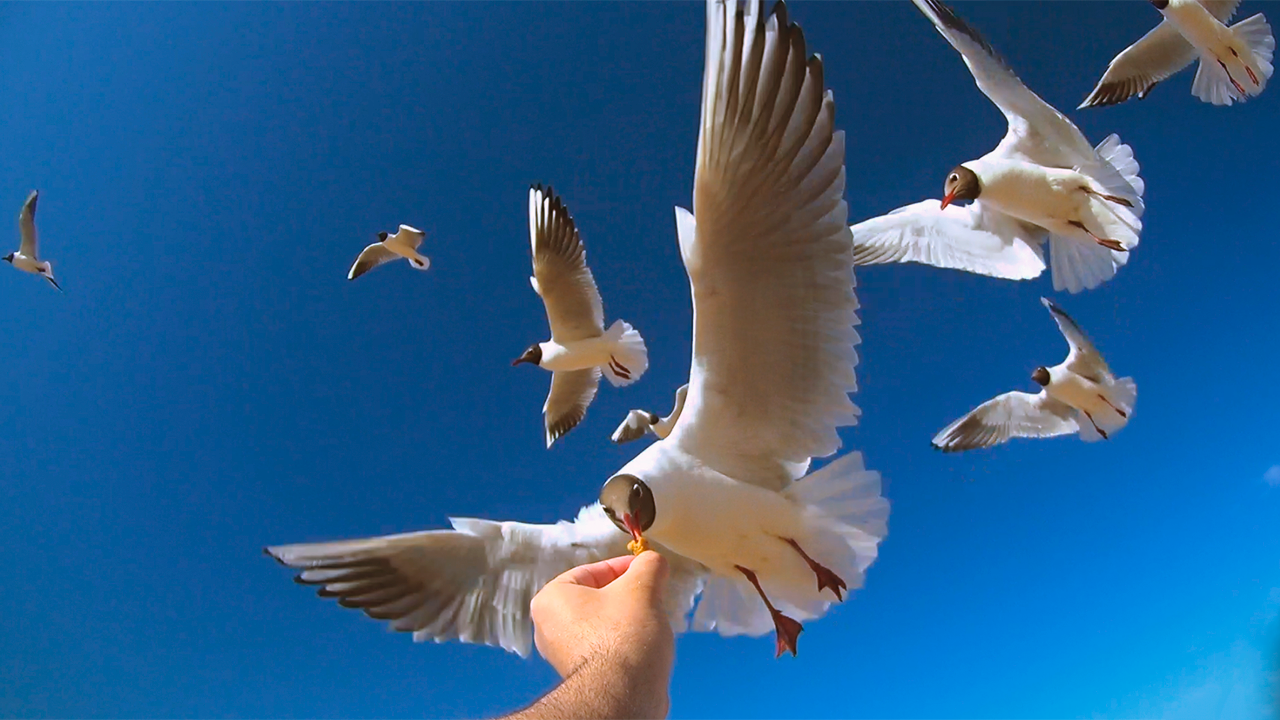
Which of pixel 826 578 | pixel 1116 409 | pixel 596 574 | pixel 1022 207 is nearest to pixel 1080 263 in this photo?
pixel 1022 207

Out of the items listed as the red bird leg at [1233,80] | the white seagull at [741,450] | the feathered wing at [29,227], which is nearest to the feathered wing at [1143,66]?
the red bird leg at [1233,80]

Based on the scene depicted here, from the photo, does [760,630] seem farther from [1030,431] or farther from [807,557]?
[1030,431]

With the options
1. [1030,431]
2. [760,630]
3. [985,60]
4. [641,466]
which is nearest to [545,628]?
[641,466]

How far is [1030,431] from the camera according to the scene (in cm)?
582

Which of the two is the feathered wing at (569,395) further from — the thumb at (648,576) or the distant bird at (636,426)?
the thumb at (648,576)

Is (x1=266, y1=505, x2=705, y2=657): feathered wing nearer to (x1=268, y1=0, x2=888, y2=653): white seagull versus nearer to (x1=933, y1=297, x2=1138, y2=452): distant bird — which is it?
(x1=268, y1=0, x2=888, y2=653): white seagull

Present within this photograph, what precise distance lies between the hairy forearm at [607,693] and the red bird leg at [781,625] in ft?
4.57

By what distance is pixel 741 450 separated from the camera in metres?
2.30

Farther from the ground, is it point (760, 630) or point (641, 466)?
point (641, 466)

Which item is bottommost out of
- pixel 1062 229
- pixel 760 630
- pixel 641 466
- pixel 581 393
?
pixel 760 630

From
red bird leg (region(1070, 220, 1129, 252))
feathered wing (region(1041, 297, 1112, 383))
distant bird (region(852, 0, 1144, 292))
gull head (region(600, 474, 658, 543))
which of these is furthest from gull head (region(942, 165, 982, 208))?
gull head (region(600, 474, 658, 543))

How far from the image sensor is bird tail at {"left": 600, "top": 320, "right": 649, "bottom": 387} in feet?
19.8

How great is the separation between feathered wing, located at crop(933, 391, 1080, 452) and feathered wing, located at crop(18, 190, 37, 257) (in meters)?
8.54

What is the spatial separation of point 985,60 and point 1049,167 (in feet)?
2.65
